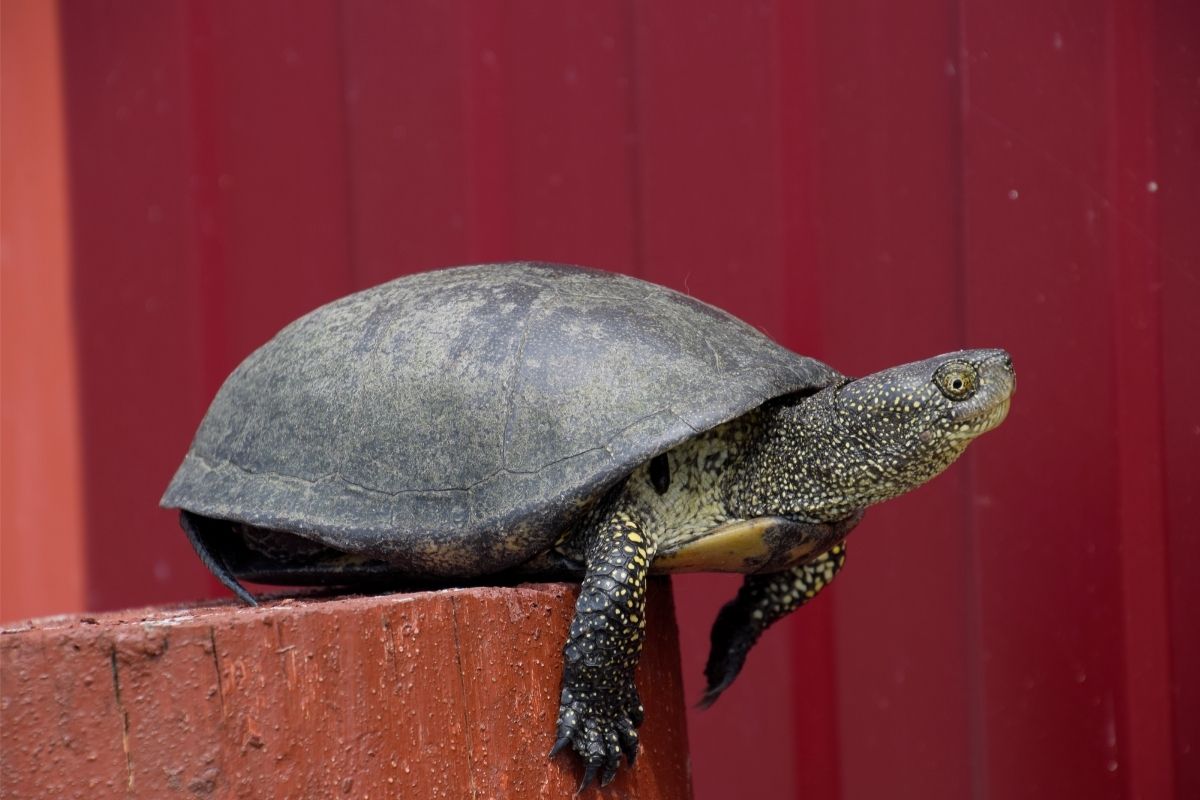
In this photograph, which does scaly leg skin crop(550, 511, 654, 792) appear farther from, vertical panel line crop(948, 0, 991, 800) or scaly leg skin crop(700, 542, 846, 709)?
vertical panel line crop(948, 0, 991, 800)

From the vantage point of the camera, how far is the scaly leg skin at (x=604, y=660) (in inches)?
72.4

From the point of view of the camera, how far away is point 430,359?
2072 mm

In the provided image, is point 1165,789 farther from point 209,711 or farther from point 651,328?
point 209,711

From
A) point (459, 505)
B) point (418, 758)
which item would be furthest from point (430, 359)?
point (418, 758)

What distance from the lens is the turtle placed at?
1.93 m

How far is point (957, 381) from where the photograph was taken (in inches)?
80.6

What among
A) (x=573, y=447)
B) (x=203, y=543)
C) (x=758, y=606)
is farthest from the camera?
(x=758, y=606)

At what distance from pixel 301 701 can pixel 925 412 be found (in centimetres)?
103

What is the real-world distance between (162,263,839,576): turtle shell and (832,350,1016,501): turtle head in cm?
13

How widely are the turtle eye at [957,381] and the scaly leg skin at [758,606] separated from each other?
420mm

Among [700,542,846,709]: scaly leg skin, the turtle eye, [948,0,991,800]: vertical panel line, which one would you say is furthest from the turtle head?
[948,0,991,800]: vertical panel line

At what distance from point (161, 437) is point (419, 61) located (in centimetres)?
121

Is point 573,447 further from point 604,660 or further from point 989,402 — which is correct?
point 989,402

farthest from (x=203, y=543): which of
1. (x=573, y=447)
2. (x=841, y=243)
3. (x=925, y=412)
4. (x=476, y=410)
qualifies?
(x=841, y=243)
